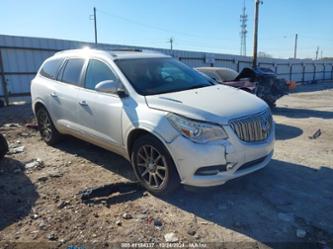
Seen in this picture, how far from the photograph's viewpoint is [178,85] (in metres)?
4.30

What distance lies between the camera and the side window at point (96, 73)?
14.2 ft

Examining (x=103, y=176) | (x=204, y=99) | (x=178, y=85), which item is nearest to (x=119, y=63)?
(x=178, y=85)

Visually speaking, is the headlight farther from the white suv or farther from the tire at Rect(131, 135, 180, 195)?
the tire at Rect(131, 135, 180, 195)

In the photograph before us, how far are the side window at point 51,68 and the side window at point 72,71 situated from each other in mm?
367

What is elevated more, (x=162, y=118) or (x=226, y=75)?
(x=226, y=75)

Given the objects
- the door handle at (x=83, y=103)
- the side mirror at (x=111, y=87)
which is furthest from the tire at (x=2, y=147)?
the side mirror at (x=111, y=87)

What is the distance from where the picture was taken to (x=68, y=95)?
4.96 m

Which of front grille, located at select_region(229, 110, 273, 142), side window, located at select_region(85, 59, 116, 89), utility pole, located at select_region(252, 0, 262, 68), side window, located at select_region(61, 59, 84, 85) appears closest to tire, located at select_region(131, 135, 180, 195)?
front grille, located at select_region(229, 110, 273, 142)

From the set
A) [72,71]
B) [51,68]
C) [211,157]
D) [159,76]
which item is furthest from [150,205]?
[51,68]

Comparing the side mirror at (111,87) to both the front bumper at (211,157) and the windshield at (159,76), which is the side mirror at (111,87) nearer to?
the windshield at (159,76)

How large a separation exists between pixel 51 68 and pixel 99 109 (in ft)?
7.05

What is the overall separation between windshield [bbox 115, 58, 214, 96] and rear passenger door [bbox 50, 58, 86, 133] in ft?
3.34

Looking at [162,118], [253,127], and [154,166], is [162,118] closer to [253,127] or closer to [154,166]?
[154,166]

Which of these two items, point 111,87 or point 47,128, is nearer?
point 111,87
